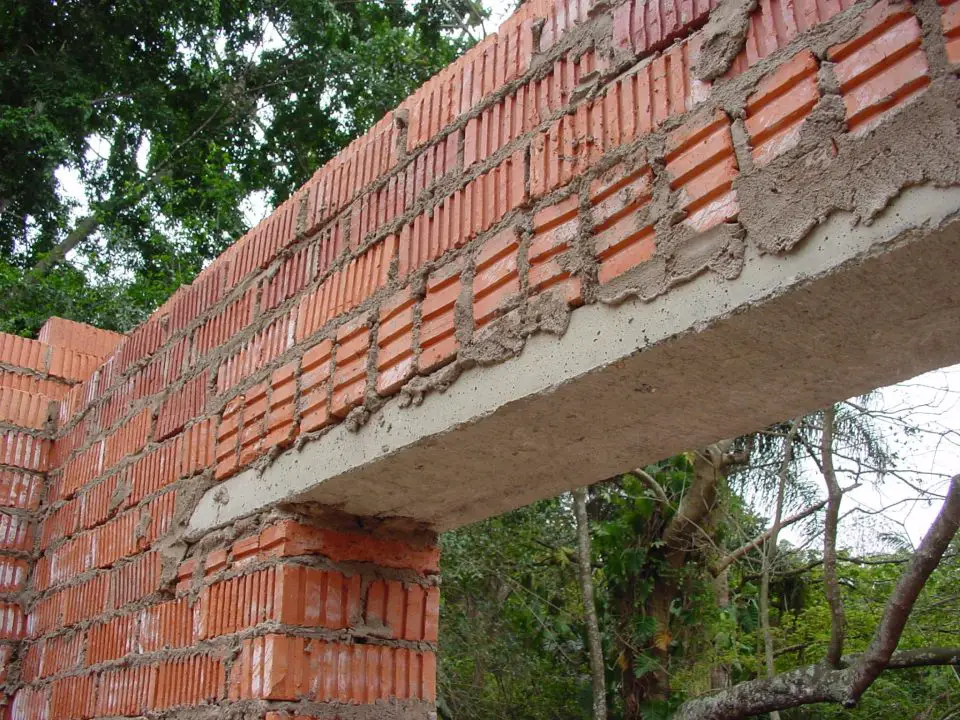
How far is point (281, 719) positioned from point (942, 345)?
1.58 meters

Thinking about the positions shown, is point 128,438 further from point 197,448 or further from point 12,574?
point 12,574

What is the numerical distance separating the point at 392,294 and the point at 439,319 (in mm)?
220

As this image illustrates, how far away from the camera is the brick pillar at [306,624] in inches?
83.8

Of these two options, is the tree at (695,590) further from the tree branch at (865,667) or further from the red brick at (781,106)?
the red brick at (781,106)

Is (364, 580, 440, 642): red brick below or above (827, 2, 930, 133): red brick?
below

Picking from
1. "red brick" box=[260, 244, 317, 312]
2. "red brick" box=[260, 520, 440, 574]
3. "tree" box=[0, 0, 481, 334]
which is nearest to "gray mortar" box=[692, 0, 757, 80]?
"red brick" box=[260, 244, 317, 312]

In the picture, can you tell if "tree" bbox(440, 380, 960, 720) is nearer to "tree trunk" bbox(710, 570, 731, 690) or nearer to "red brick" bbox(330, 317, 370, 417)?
"tree trunk" bbox(710, 570, 731, 690)

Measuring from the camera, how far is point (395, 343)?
2035 mm

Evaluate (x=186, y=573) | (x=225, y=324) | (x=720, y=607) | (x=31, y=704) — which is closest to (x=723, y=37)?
(x=225, y=324)

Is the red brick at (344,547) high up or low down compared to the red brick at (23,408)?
down

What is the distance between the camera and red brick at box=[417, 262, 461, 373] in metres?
1.89

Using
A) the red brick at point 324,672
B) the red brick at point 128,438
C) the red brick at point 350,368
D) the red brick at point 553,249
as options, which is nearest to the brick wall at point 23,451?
the red brick at point 128,438

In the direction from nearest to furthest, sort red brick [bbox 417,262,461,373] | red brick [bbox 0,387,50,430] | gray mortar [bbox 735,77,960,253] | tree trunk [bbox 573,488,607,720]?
gray mortar [bbox 735,77,960,253], red brick [bbox 417,262,461,373], red brick [bbox 0,387,50,430], tree trunk [bbox 573,488,607,720]

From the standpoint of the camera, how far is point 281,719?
205 centimetres
